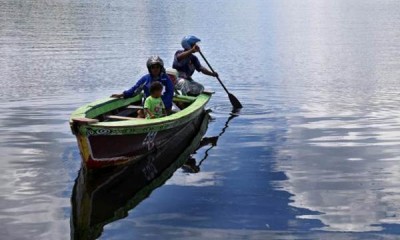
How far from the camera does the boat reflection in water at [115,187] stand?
374 inches

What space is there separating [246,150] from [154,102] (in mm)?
2700

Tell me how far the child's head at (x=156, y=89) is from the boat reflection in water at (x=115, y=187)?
1347 millimetres

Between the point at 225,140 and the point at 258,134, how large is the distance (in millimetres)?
1064

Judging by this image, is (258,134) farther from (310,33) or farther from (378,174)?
(310,33)

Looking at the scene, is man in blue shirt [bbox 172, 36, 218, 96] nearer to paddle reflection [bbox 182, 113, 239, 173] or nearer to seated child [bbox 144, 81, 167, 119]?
paddle reflection [bbox 182, 113, 239, 173]

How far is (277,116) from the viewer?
18.4 meters

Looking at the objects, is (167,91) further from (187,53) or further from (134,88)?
(187,53)

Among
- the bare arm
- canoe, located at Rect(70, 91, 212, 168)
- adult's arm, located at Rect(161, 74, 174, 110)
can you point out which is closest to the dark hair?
the bare arm

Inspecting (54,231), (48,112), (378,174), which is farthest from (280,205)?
(48,112)

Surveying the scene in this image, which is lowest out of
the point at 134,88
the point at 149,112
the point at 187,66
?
the point at 149,112

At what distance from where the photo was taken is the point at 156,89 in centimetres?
1317

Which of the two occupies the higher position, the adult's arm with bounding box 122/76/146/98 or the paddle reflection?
the adult's arm with bounding box 122/76/146/98

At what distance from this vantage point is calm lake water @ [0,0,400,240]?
9.34 meters

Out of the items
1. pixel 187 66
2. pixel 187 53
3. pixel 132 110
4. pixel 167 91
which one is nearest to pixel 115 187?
pixel 167 91
